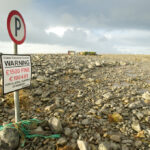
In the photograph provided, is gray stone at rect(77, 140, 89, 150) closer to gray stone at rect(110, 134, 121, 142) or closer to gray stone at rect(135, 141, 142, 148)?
gray stone at rect(110, 134, 121, 142)

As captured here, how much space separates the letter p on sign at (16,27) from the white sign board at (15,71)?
1.32 ft

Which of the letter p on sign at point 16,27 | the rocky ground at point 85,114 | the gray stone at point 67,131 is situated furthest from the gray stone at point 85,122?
the letter p on sign at point 16,27

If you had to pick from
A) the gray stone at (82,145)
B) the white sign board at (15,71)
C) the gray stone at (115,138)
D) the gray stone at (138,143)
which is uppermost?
the white sign board at (15,71)

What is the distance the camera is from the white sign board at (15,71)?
280 cm

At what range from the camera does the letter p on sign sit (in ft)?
9.54

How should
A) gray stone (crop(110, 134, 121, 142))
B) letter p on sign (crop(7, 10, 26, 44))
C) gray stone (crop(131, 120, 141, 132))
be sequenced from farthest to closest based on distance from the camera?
gray stone (crop(131, 120, 141, 132))
gray stone (crop(110, 134, 121, 142))
letter p on sign (crop(7, 10, 26, 44))

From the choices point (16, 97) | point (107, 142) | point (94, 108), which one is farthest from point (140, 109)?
point (16, 97)

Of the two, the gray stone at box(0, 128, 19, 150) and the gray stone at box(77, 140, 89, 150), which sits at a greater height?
the gray stone at box(0, 128, 19, 150)

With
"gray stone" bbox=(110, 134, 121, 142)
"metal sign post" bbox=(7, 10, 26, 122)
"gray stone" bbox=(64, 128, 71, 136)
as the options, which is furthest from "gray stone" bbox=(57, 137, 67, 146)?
"metal sign post" bbox=(7, 10, 26, 122)

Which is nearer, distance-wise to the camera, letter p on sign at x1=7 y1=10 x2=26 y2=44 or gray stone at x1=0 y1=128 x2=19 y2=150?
gray stone at x1=0 y1=128 x2=19 y2=150

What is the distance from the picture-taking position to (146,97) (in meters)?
5.45

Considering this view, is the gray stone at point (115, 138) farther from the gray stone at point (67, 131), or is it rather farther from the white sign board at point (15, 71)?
the white sign board at point (15, 71)

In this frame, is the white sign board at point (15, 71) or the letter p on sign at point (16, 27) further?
the letter p on sign at point (16, 27)

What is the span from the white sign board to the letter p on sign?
0.40 meters
